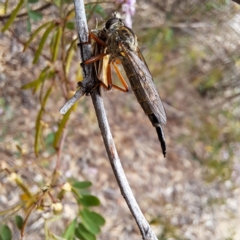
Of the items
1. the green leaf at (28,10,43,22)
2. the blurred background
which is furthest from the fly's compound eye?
the blurred background

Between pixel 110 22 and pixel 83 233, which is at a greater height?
pixel 110 22

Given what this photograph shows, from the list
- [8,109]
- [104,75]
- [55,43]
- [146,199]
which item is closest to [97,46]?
[104,75]

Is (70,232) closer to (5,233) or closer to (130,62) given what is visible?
(5,233)

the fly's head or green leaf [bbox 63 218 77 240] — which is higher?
the fly's head

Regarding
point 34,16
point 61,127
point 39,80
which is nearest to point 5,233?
point 61,127

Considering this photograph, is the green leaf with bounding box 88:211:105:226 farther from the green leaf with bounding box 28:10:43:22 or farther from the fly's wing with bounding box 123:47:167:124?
the green leaf with bounding box 28:10:43:22

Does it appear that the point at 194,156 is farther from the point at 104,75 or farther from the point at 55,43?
the point at 104,75
